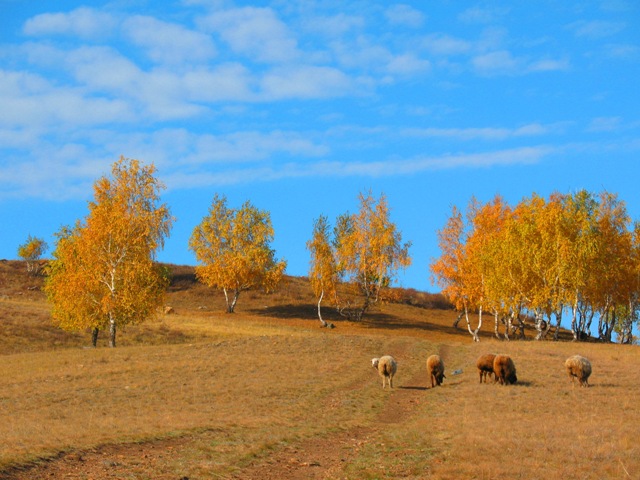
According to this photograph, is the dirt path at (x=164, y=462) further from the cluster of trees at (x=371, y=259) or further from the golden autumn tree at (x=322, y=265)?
the golden autumn tree at (x=322, y=265)

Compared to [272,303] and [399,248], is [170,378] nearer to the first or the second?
[399,248]

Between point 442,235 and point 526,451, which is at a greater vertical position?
point 442,235

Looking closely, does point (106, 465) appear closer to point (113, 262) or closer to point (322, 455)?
point (322, 455)

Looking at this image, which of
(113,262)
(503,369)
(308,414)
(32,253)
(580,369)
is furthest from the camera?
(32,253)

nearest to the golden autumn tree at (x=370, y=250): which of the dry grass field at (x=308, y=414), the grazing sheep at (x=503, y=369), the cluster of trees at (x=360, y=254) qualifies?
the cluster of trees at (x=360, y=254)

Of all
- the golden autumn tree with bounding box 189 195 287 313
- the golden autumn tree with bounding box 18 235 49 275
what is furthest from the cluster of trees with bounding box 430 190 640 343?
the golden autumn tree with bounding box 18 235 49 275

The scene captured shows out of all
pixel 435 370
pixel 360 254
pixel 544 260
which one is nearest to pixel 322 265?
pixel 360 254

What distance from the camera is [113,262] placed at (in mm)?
59531

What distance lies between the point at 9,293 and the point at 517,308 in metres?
74.0

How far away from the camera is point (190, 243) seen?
95.8 metres

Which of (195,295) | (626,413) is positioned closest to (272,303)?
(195,295)

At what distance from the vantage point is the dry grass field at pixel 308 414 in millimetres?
18359

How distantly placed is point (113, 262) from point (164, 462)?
143 feet

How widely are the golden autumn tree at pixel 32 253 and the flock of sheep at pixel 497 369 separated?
302 ft
